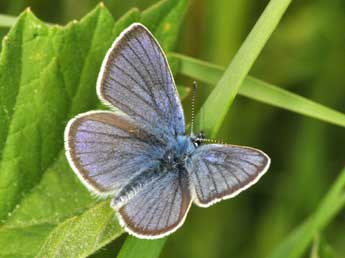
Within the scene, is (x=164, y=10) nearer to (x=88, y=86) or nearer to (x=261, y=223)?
(x=88, y=86)

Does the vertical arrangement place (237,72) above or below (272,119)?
above

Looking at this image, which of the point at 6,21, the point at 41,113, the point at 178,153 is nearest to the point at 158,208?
the point at 178,153

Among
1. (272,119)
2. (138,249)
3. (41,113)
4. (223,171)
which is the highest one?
(41,113)

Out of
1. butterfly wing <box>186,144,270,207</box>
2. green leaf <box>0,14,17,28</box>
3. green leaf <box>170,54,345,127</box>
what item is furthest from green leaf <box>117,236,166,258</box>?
green leaf <box>0,14,17,28</box>

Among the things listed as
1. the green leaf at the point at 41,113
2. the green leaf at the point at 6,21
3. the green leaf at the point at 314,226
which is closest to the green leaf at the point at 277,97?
the green leaf at the point at 314,226

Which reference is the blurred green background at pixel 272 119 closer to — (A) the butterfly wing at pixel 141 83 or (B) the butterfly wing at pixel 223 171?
(A) the butterfly wing at pixel 141 83

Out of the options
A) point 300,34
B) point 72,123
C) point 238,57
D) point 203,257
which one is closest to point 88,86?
point 72,123

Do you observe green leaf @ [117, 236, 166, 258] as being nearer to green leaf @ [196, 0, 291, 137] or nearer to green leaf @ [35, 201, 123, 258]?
green leaf @ [35, 201, 123, 258]

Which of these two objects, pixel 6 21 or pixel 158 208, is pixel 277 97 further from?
pixel 6 21
